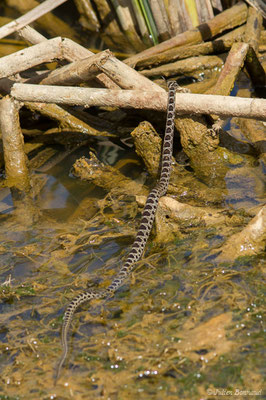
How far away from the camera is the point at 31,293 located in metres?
7.65

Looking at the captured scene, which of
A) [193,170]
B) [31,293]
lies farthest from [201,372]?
[193,170]

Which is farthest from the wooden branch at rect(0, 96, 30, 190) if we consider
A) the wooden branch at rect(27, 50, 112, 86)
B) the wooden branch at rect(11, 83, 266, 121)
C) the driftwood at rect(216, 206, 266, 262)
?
the driftwood at rect(216, 206, 266, 262)

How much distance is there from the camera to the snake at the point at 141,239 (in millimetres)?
6722

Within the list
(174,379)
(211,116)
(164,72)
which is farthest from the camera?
(164,72)

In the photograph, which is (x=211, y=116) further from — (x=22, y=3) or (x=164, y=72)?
(x=22, y=3)

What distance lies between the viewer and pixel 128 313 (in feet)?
22.6

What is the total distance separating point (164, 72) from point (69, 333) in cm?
840

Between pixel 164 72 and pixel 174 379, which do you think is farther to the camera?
pixel 164 72

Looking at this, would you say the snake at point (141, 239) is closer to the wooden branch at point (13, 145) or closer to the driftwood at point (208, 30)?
the wooden branch at point (13, 145)

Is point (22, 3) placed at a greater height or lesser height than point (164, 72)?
greater

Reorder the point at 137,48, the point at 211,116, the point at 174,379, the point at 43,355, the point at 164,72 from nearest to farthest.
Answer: the point at 174,379, the point at 43,355, the point at 211,116, the point at 164,72, the point at 137,48

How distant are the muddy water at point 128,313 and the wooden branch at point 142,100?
5.93ft

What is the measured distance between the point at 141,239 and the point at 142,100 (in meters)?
3.00

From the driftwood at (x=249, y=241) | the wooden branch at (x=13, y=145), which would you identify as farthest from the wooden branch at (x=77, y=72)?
the driftwood at (x=249, y=241)
